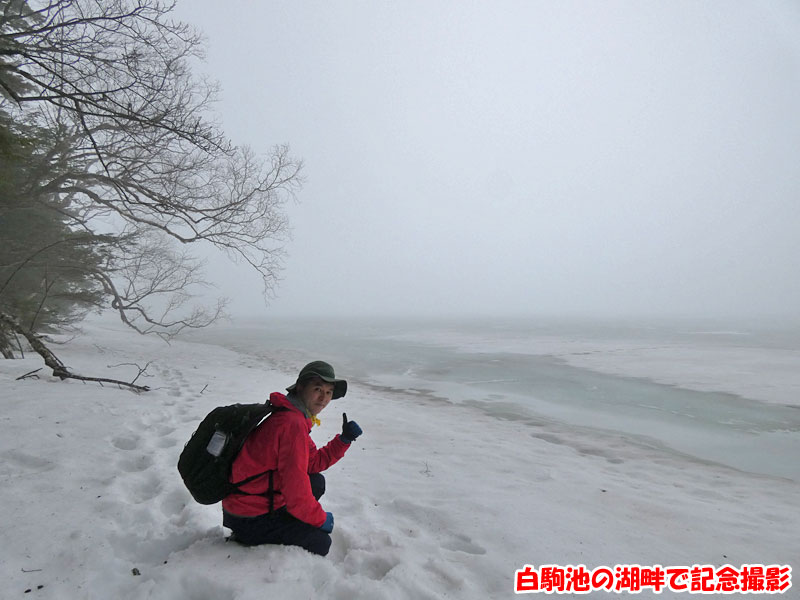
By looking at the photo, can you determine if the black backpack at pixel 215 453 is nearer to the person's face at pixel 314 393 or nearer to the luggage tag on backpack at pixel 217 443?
the luggage tag on backpack at pixel 217 443

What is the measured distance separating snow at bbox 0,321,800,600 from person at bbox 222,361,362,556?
0.12m

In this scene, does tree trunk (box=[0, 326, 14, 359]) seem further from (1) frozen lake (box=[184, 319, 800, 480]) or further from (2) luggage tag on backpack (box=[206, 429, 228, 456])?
(2) luggage tag on backpack (box=[206, 429, 228, 456])

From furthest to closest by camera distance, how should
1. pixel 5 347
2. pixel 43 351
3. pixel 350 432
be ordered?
pixel 5 347 → pixel 43 351 → pixel 350 432

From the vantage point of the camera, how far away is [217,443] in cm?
245

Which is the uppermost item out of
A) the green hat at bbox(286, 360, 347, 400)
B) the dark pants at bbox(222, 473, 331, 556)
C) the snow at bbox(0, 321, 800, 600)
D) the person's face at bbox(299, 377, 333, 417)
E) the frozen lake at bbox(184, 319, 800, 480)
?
the green hat at bbox(286, 360, 347, 400)

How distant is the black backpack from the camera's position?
2.46 metres

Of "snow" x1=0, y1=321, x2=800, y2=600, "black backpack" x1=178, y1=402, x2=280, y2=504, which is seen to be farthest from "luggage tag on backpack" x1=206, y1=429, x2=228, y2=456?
"snow" x1=0, y1=321, x2=800, y2=600

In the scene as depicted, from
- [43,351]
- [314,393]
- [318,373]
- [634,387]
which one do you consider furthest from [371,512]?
[634,387]

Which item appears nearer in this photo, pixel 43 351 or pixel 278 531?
pixel 278 531

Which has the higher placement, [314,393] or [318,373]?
[318,373]

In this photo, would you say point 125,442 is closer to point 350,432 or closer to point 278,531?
point 278,531

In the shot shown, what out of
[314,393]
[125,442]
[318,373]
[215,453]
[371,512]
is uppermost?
[318,373]

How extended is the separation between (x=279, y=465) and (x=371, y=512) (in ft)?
5.57

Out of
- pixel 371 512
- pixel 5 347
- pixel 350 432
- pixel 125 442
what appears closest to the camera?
pixel 350 432
